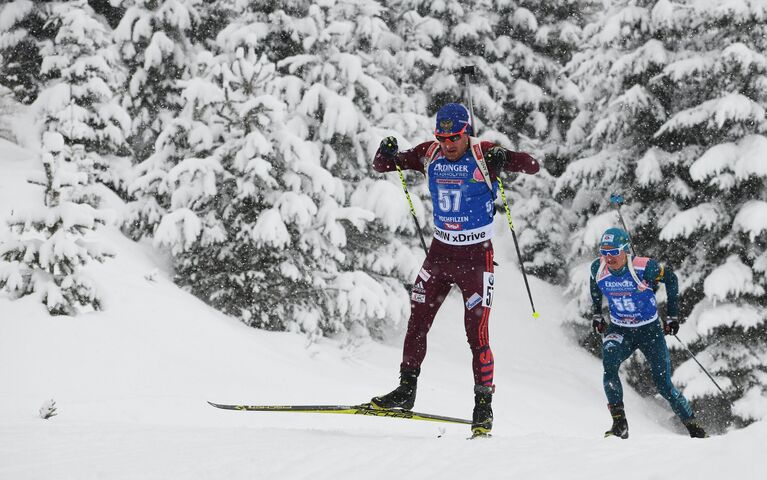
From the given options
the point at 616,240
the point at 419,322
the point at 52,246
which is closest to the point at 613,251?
the point at 616,240

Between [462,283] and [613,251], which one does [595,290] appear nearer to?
[613,251]

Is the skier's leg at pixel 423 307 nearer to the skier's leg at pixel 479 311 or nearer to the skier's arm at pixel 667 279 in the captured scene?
the skier's leg at pixel 479 311

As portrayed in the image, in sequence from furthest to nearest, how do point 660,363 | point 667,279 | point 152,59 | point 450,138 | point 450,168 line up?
1. point 152,59
2. point 660,363
3. point 667,279
4. point 450,168
5. point 450,138

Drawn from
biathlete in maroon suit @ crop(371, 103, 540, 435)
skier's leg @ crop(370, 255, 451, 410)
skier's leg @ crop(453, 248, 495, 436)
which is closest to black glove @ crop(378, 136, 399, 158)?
biathlete in maroon suit @ crop(371, 103, 540, 435)

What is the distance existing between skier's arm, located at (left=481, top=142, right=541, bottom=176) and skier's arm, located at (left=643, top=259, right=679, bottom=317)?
8.29 ft

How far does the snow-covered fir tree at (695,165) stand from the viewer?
12789mm

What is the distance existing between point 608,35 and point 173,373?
11550 mm

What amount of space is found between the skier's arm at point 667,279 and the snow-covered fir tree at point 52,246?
690cm

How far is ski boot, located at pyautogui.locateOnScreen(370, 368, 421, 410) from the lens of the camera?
579 cm

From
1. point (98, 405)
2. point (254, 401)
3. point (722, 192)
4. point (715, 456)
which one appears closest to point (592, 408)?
point (722, 192)

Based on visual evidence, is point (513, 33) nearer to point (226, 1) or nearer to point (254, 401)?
point (226, 1)

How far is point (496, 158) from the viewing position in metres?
5.46

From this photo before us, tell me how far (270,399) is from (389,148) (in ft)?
15.3

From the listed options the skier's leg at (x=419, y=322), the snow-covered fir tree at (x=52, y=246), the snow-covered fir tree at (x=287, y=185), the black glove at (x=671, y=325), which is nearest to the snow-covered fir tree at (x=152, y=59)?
the snow-covered fir tree at (x=287, y=185)
